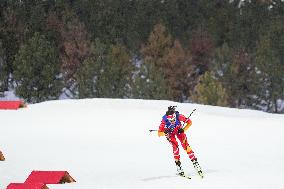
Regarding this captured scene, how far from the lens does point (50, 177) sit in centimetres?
1452

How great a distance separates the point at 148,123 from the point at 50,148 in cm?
600

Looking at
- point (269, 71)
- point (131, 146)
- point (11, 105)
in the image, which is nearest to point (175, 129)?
point (131, 146)

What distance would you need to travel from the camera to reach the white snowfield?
14523 millimetres

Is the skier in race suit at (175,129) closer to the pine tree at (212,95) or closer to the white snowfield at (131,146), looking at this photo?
the white snowfield at (131,146)

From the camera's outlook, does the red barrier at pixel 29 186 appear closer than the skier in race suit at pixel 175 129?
Yes

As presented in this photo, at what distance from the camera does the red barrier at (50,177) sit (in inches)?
561

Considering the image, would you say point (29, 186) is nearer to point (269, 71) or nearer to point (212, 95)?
point (212, 95)

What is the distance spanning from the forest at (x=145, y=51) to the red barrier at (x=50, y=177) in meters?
29.2

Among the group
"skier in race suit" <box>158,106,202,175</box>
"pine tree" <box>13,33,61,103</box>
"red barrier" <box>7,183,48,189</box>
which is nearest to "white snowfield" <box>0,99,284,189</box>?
"skier in race suit" <box>158,106,202,175</box>

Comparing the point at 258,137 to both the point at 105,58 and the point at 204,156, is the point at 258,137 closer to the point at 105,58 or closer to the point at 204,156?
the point at 204,156

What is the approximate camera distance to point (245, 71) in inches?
2025

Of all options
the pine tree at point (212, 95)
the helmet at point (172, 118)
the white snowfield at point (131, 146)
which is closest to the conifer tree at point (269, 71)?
the pine tree at point (212, 95)

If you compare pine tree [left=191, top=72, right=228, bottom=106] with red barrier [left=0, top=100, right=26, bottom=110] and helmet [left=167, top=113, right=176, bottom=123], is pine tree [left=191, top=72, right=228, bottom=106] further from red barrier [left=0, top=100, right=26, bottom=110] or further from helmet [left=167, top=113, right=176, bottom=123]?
helmet [left=167, top=113, right=176, bottom=123]

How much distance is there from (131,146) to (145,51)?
107 ft
